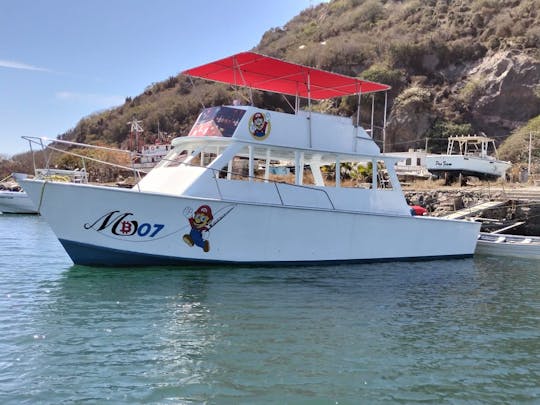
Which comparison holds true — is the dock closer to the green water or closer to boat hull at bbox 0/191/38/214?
the green water

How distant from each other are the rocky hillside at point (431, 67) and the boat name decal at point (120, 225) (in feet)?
112

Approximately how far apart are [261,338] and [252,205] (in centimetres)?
474

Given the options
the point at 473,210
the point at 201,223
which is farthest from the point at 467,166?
the point at 201,223

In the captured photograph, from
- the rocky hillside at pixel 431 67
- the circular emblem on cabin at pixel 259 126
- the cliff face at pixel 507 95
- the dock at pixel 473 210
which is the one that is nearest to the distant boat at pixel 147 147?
the rocky hillside at pixel 431 67

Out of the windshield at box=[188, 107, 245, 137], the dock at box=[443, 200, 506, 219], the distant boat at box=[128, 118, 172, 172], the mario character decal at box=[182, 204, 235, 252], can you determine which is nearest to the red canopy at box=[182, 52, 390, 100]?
the windshield at box=[188, 107, 245, 137]

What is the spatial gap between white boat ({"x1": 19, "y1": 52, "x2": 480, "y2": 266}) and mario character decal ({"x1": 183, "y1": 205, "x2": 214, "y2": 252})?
0.07ft

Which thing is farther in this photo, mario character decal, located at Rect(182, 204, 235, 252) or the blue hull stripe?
mario character decal, located at Rect(182, 204, 235, 252)

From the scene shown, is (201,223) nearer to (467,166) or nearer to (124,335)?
(124,335)

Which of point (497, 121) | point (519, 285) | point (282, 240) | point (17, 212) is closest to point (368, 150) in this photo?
point (282, 240)

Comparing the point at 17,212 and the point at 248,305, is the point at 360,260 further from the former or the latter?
the point at 17,212

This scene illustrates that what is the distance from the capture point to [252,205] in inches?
429

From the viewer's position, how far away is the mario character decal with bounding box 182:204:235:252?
10.4m

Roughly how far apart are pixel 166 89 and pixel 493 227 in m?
63.3

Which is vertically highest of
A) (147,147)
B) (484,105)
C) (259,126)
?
(484,105)
